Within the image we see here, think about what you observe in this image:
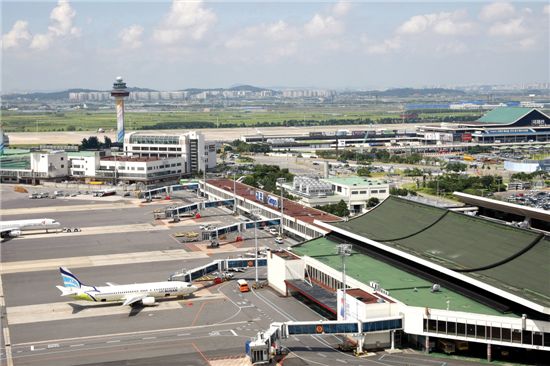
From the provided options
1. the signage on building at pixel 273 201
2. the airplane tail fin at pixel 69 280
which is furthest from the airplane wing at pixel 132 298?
the signage on building at pixel 273 201

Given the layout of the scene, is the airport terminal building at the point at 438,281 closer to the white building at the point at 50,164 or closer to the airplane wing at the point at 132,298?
the airplane wing at the point at 132,298

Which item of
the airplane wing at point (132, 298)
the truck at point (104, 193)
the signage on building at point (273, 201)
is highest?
the signage on building at point (273, 201)

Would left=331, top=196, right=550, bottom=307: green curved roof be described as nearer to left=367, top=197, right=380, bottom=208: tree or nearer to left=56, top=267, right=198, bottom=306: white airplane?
left=56, top=267, right=198, bottom=306: white airplane

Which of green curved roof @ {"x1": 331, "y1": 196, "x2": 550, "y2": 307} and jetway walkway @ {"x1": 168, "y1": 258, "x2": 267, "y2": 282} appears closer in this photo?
green curved roof @ {"x1": 331, "y1": 196, "x2": 550, "y2": 307}

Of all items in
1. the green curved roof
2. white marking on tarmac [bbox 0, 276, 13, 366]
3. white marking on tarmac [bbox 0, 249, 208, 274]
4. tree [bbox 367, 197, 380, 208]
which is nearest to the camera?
the green curved roof

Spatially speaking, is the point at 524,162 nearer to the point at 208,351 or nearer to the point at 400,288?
the point at 400,288

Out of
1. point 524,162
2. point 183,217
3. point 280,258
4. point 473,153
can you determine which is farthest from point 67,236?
point 473,153

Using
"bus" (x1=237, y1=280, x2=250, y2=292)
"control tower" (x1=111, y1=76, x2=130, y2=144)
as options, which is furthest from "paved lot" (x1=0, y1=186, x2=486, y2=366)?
"control tower" (x1=111, y1=76, x2=130, y2=144)
